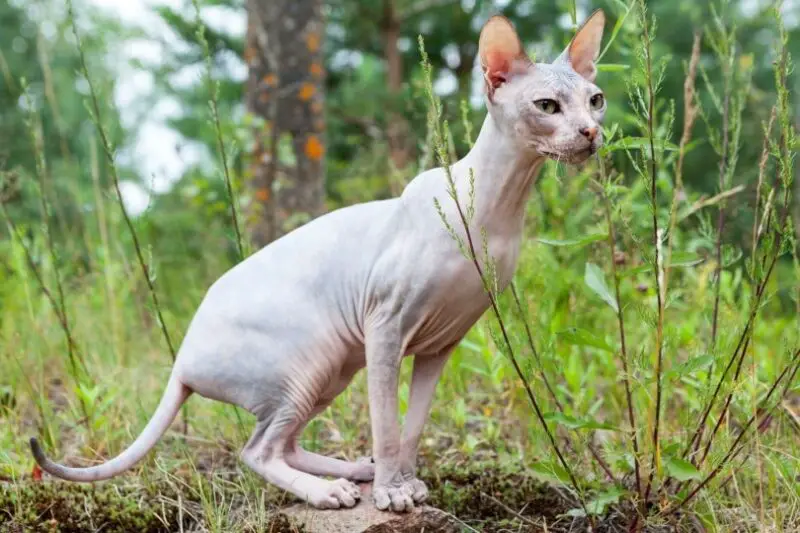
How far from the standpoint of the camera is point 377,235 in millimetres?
2170

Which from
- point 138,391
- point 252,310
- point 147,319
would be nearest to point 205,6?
point 147,319

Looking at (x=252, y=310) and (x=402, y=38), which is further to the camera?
(x=402, y=38)

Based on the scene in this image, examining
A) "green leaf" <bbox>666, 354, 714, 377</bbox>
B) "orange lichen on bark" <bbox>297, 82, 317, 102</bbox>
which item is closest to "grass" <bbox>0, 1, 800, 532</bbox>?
"green leaf" <bbox>666, 354, 714, 377</bbox>

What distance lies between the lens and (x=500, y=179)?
6.52 feet

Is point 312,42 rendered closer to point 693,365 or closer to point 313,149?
point 313,149

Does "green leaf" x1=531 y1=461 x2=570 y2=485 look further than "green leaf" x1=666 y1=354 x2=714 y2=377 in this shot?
Yes

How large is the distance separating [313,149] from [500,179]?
10.7ft

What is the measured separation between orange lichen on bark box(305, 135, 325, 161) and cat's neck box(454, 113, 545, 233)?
3157mm

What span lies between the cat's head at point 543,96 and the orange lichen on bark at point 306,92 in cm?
332

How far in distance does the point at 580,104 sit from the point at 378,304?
2.25 ft

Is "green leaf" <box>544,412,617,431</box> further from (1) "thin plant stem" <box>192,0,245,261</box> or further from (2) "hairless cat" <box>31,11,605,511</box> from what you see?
(1) "thin plant stem" <box>192,0,245,261</box>

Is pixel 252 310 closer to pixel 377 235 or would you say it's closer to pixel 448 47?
pixel 377 235

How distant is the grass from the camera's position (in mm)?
2016

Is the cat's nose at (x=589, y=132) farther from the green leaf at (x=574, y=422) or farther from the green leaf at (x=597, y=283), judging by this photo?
the green leaf at (x=574, y=422)
